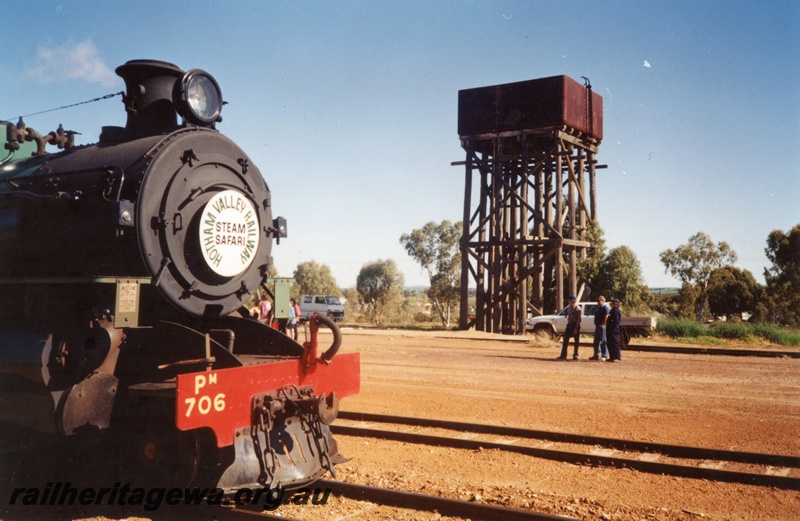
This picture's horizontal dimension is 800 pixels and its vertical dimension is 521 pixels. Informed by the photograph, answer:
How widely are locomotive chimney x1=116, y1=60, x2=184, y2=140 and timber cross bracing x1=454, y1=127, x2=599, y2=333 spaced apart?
848 inches

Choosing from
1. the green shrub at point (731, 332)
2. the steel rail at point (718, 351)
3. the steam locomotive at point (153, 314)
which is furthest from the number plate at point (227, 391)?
the green shrub at point (731, 332)

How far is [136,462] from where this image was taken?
4.67 metres

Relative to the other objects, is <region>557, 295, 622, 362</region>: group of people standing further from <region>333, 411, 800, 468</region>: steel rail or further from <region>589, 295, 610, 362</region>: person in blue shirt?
<region>333, 411, 800, 468</region>: steel rail

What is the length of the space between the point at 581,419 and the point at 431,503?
14.1 ft

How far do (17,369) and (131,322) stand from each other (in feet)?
3.03

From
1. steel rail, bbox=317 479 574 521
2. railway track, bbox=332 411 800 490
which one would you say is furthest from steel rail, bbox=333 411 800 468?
steel rail, bbox=317 479 574 521

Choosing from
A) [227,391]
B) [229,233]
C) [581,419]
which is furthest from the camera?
[581,419]

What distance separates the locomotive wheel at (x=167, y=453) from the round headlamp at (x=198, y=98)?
255 centimetres

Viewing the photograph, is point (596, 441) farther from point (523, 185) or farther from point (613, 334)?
point (523, 185)

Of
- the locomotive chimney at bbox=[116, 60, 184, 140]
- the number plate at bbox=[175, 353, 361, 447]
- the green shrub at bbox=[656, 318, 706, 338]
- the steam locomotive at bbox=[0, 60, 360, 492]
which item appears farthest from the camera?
the green shrub at bbox=[656, 318, 706, 338]

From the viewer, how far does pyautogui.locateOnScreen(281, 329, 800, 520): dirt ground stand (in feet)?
17.2

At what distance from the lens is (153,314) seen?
4.93m

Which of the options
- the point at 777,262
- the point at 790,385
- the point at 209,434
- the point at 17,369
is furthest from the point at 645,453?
the point at 777,262

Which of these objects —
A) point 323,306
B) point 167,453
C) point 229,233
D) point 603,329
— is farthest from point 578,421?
point 323,306
